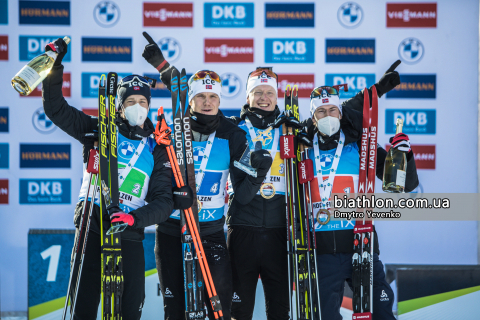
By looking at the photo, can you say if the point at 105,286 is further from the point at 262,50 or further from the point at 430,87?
the point at 430,87

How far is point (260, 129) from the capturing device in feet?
10.4

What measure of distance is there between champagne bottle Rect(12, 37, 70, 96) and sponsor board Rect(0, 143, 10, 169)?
3.01 metres

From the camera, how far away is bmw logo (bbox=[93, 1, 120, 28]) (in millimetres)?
5141

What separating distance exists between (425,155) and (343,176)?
9.36ft

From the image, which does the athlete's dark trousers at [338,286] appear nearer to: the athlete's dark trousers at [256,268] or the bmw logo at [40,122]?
the athlete's dark trousers at [256,268]

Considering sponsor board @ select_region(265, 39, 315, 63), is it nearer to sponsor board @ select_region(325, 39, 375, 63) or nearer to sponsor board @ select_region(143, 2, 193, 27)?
sponsor board @ select_region(325, 39, 375, 63)

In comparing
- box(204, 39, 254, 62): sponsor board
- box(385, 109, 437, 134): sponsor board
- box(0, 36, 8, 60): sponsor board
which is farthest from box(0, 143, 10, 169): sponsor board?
box(385, 109, 437, 134): sponsor board

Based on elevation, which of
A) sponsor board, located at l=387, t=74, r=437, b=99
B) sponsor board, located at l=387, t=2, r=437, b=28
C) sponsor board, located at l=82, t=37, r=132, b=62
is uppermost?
sponsor board, located at l=387, t=2, r=437, b=28

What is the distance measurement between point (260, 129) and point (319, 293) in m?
1.22

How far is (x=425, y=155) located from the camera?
530 centimetres

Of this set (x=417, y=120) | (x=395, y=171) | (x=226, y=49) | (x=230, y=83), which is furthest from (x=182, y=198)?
(x=417, y=120)

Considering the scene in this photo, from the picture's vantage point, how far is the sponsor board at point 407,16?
5234 mm

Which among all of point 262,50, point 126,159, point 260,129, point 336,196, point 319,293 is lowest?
point 319,293

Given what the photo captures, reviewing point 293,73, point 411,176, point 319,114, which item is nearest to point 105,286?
point 319,114
